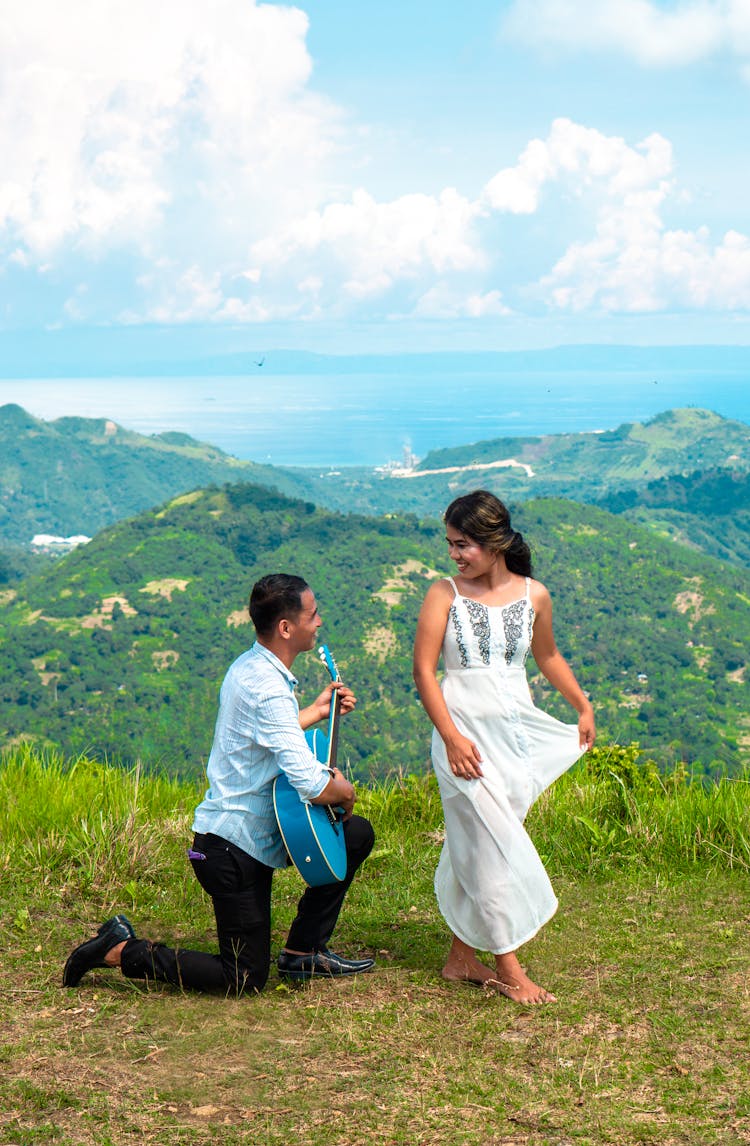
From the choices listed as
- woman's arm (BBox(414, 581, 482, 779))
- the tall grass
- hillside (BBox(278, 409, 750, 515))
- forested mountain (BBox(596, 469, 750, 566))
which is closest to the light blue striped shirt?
woman's arm (BBox(414, 581, 482, 779))

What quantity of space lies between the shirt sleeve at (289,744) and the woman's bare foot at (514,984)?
1.00m

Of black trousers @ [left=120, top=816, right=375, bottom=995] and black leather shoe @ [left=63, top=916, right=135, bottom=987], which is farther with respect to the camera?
black leather shoe @ [left=63, top=916, right=135, bottom=987]

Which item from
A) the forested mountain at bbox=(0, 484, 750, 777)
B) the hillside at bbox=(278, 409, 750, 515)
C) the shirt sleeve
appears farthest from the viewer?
the hillside at bbox=(278, 409, 750, 515)

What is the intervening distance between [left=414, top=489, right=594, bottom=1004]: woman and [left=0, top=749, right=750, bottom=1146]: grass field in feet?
1.03

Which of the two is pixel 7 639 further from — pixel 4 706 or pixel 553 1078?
pixel 553 1078

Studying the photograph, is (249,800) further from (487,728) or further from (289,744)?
(487,728)

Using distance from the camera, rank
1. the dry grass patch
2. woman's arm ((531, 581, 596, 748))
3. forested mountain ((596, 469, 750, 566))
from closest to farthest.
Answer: the dry grass patch, woman's arm ((531, 581, 596, 748)), forested mountain ((596, 469, 750, 566))

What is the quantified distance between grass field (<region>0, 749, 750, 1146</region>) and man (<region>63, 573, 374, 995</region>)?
0.45ft

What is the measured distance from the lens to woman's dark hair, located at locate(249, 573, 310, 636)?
12.3ft

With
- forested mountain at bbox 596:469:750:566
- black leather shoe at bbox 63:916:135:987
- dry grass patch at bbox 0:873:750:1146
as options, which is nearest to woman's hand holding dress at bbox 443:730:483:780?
dry grass patch at bbox 0:873:750:1146

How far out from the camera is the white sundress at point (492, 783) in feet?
12.8

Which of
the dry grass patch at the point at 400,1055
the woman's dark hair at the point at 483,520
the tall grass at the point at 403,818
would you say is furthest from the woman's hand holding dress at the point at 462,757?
the tall grass at the point at 403,818

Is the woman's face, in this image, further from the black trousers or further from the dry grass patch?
the dry grass patch

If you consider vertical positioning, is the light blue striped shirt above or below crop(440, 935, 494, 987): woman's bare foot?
above
